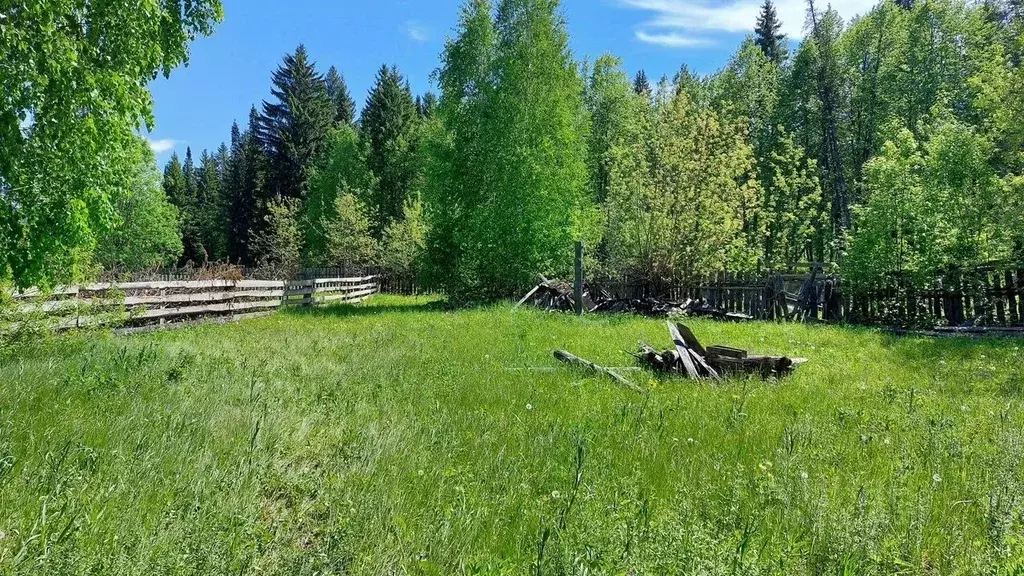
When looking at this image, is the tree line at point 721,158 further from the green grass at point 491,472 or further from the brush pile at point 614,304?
the green grass at point 491,472

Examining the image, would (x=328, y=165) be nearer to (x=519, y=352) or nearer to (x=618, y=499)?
(x=519, y=352)

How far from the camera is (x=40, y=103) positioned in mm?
5504

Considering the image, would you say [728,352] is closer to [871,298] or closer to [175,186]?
[871,298]

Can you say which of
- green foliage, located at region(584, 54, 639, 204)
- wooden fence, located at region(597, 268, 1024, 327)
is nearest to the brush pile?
wooden fence, located at region(597, 268, 1024, 327)

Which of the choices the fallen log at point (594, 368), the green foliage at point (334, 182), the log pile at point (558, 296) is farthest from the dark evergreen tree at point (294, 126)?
the fallen log at point (594, 368)

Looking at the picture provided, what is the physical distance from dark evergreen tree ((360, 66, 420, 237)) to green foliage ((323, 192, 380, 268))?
25.7ft

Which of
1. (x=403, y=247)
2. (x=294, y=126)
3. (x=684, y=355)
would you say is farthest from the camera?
(x=294, y=126)

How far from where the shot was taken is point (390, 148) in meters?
49.8

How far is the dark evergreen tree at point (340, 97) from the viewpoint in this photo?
69812mm

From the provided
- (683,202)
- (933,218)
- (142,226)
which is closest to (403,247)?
(683,202)

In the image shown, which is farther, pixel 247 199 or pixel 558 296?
pixel 247 199

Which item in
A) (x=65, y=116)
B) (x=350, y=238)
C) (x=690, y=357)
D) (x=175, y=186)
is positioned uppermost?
(x=175, y=186)

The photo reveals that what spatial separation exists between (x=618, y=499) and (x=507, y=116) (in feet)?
72.6

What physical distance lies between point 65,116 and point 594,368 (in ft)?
22.9
